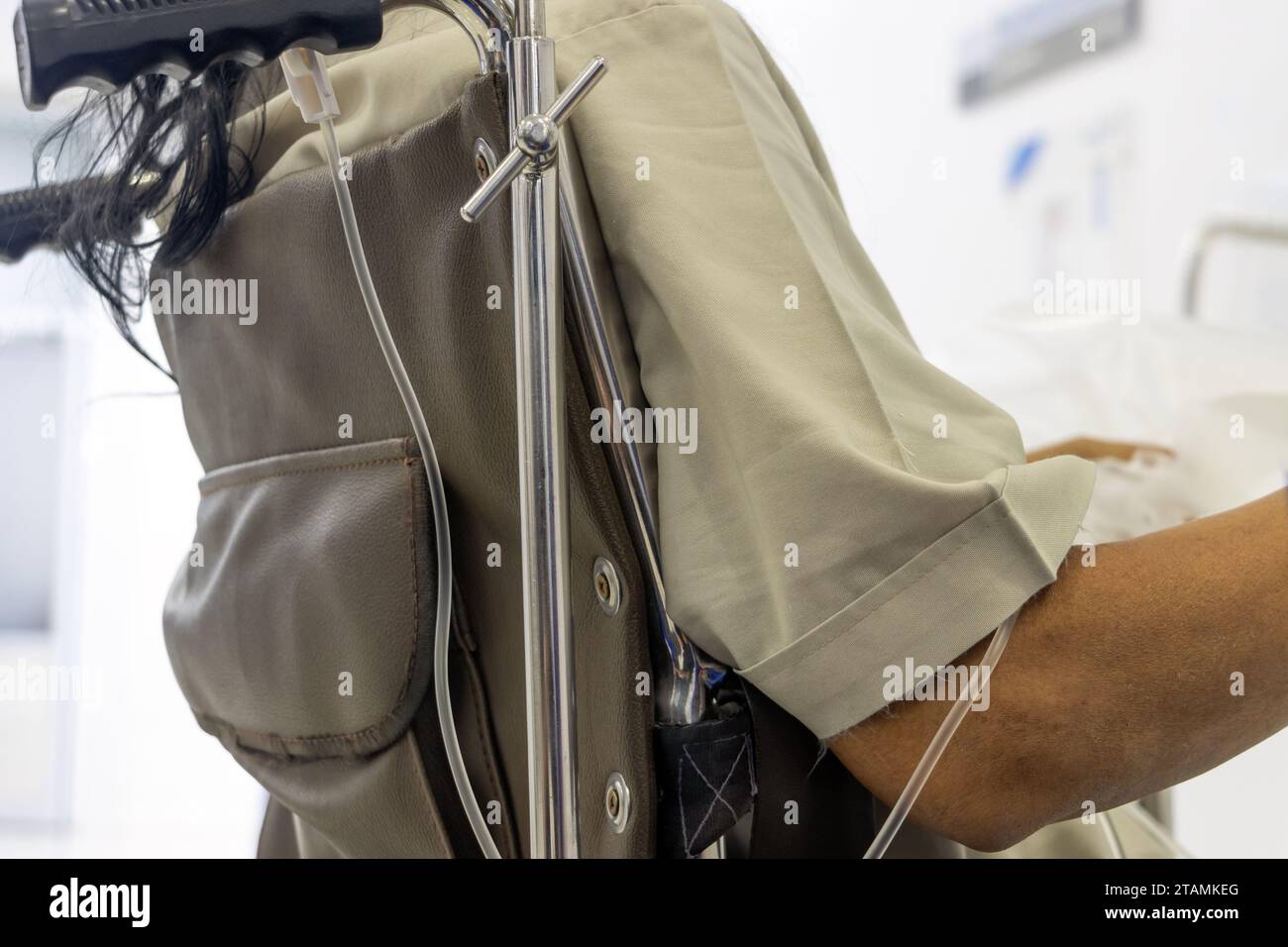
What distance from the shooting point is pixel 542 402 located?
0.38 meters

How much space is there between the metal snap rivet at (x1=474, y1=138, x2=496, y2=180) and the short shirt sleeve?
0.04 m

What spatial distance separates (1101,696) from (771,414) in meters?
0.16

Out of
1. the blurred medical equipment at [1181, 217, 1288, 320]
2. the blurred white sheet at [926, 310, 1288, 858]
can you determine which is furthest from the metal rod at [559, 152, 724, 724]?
the blurred medical equipment at [1181, 217, 1288, 320]

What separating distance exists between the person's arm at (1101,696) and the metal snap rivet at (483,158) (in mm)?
252

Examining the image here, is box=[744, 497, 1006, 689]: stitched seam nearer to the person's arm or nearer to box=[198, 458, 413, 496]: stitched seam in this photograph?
the person's arm

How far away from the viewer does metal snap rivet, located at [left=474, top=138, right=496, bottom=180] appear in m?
0.40

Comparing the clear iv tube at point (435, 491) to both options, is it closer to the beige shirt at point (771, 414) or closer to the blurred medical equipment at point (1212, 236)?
the beige shirt at point (771, 414)

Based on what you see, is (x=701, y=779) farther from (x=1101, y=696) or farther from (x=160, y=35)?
(x=160, y=35)

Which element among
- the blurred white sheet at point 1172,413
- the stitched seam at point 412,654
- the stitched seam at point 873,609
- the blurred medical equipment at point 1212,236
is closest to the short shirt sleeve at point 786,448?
the stitched seam at point 873,609

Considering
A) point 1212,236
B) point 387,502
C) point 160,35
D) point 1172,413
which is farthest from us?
point 1212,236

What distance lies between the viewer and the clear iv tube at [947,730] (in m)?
0.40

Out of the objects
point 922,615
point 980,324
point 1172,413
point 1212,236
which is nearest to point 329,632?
point 922,615

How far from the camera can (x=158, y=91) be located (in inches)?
18.2

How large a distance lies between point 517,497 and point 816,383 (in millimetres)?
131
